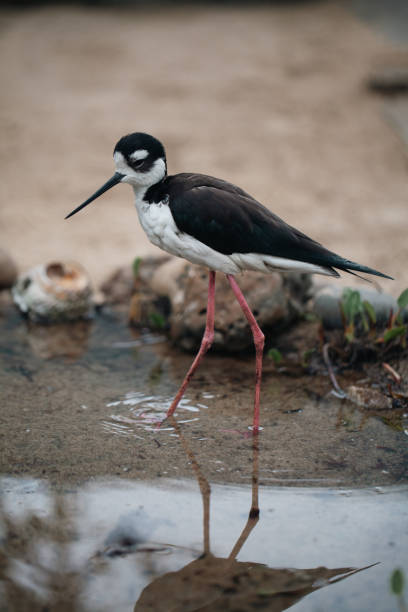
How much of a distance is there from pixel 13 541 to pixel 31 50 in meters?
8.84

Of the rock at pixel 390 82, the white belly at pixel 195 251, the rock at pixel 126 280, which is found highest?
the rock at pixel 390 82

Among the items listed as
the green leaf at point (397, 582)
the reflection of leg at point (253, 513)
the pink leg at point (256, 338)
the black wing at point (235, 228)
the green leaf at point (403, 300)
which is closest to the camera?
the green leaf at point (397, 582)

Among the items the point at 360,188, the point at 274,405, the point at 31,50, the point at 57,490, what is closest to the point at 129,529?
the point at 57,490

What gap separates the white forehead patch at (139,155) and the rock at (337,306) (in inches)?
61.2

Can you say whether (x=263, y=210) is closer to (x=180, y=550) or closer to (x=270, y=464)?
(x=270, y=464)

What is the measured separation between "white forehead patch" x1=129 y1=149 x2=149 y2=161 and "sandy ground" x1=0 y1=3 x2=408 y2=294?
7.27 ft

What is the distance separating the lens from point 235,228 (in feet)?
10.4

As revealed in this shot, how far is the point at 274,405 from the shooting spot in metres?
3.59

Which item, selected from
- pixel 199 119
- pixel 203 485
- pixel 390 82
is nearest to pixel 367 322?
pixel 203 485

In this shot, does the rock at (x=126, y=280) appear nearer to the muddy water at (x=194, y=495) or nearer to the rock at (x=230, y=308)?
the rock at (x=230, y=308)

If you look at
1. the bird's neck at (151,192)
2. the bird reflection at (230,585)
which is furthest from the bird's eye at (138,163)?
the bird reflection at (230,585)

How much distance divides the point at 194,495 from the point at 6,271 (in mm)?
2868

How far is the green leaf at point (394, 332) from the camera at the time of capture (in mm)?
3697

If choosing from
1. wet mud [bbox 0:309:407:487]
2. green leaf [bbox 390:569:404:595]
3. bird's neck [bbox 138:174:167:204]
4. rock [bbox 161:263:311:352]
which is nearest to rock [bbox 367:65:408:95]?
rock [bbox 161:263:311:352]
